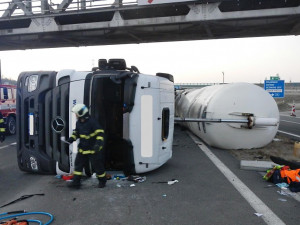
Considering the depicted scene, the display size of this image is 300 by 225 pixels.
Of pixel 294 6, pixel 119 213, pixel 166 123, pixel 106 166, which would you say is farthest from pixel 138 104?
pixel 294 6

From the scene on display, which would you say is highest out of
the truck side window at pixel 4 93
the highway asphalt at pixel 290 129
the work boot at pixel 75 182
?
the truck side window at pixel 4 93

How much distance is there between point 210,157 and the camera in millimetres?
7102

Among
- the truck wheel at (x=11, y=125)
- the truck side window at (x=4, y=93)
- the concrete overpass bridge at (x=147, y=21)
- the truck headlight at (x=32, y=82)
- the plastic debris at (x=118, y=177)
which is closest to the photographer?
the plastic debris at (x=118, y=177)

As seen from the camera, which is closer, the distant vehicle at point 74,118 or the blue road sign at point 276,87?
the distant vehicle at point 74,118

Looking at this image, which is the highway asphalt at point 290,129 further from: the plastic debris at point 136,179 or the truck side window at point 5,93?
the truck side window at point 5,93

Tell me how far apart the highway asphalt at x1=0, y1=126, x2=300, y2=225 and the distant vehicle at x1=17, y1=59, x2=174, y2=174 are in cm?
43

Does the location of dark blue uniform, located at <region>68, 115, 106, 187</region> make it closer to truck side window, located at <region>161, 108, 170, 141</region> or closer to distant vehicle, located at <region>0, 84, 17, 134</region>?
truck side window, located at <region>161, 108, 170, 141</region>

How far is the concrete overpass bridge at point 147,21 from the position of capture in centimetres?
1323

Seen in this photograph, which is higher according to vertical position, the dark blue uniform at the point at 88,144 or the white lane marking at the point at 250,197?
the dark blue uniform at the point at 88,144

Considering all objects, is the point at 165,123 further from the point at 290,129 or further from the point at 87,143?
the point at 290,129

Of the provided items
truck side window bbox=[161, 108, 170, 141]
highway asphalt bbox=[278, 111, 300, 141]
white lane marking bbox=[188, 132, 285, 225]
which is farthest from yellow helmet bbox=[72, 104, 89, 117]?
highway asphalt bbox=[278, 111, 300, 141]

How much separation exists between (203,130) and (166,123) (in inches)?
106

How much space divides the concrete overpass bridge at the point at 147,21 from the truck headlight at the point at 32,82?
932 centimetres

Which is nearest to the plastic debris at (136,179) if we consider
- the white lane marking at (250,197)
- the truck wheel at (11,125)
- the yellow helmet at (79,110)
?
the yellow helmet at (79,110)
